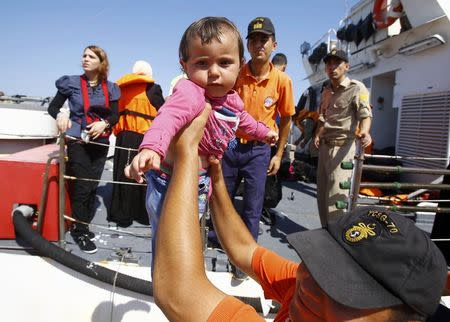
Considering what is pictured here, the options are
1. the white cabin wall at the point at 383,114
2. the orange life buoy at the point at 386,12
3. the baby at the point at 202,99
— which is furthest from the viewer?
the white cabin wall at the point at 383,114

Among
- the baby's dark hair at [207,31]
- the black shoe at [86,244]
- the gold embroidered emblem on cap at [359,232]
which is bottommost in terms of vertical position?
the black shoe at [86,244]

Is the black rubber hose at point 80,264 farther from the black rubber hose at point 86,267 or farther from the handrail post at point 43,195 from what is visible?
the handrail post at point 43,195

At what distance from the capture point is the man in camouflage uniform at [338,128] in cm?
399

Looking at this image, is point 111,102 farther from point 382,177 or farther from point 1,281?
point 382,177

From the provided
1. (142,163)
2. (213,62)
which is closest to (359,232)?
(142,163)

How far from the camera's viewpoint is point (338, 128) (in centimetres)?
407

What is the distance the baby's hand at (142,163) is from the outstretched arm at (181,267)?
19 centimetres

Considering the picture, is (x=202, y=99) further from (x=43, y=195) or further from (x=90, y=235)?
(x=90, y=235)

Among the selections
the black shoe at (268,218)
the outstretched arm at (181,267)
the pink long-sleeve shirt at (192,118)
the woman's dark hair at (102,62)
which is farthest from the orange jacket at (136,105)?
the outstretched arm at (181,267)

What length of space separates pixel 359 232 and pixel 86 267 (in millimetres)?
2436

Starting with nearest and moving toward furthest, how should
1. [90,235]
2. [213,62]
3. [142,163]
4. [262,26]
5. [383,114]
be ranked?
[142,163] → [213,62] → [262,26] → [90,235] → [383,114]

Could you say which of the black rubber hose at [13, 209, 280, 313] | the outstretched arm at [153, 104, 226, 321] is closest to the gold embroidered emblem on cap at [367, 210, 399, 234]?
the outstretched arm at [153, 104, 226, 321]

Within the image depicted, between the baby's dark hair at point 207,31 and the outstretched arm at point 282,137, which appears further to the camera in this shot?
the outstretched arm at point 282,137

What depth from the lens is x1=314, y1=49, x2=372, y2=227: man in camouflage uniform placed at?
3.99m
